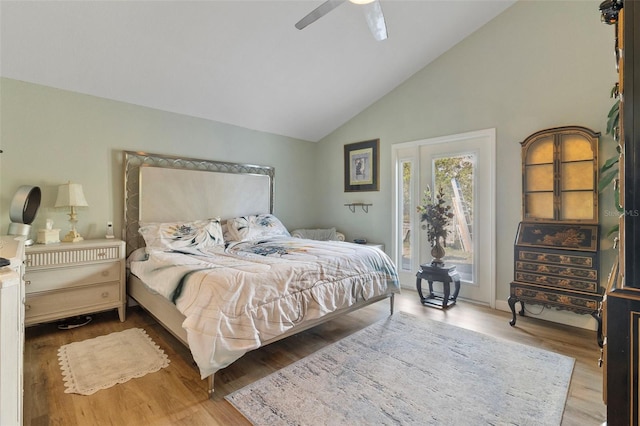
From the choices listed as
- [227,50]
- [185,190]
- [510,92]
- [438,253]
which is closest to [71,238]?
[185,190]

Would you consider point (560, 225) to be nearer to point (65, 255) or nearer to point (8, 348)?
point (8, 348)

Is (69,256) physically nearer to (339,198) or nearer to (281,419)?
(281,419)

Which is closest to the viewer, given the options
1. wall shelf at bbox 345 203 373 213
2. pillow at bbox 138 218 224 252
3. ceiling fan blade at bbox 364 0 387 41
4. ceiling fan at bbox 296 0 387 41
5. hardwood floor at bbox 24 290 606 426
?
hardwood floor at bbox 24 290 606 426

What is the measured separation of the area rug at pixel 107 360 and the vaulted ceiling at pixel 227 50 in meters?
2.48

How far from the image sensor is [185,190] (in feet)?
12.4

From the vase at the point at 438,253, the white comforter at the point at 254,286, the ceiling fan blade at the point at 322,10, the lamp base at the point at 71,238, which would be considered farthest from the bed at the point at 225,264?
the ceiling fan blade at the point at 322,10

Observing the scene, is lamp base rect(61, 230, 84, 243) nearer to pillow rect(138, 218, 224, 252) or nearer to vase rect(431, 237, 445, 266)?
pillow rect(138, 218, 224, 252)

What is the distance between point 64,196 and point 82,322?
4.08ft

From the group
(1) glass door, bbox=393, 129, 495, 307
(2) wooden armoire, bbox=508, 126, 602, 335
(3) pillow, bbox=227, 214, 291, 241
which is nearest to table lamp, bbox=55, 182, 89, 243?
(3) pillow, bbox=227, 214, 291, 241

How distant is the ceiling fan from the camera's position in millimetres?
2111

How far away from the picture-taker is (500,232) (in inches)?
136

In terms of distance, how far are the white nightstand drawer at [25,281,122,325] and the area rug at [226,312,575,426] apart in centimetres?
188

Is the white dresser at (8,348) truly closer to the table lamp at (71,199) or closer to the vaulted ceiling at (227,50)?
the table lamp at (71,199)

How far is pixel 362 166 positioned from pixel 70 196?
142 inches
